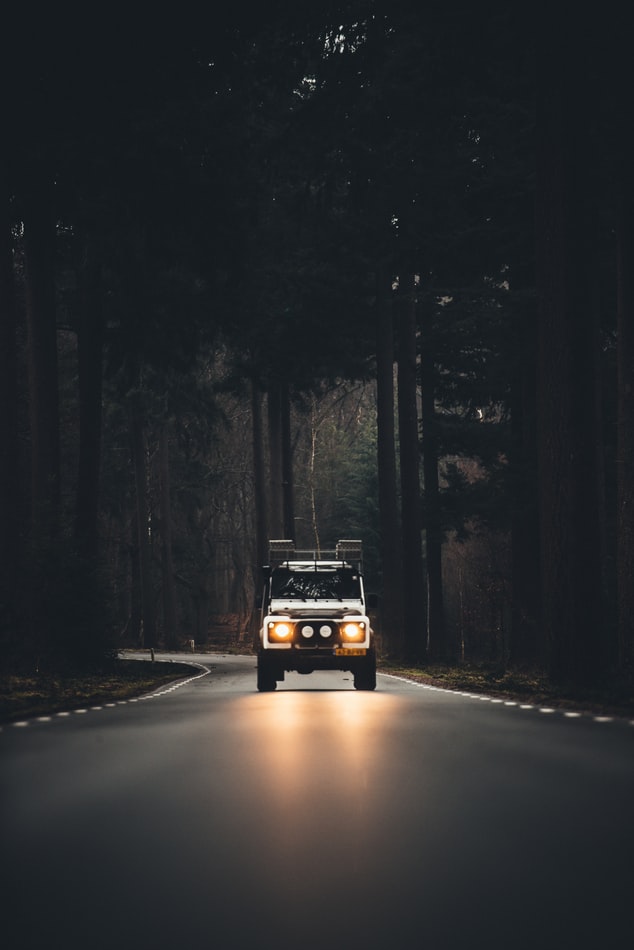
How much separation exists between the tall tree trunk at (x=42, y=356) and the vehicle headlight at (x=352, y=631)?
10.0 m

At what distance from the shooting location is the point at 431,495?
4591 cm

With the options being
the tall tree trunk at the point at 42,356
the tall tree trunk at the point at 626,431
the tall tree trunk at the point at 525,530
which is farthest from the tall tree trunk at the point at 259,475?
the tall tree trunk at the point at 626,431

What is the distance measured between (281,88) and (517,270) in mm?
8840

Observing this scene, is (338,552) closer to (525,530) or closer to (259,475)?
(525,530)

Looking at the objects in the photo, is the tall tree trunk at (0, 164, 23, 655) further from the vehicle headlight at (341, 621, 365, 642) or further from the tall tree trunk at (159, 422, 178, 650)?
the tall tree trunk at (159, 422, 178, 650)

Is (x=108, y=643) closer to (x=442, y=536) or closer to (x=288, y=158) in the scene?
(x=288, y=158)

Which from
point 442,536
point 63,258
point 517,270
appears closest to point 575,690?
point 517,270

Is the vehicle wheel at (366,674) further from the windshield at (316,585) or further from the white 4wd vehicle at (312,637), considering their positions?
the windshield at (316,585)

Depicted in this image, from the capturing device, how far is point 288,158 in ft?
93.7

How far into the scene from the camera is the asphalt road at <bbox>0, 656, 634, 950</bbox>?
6.09m

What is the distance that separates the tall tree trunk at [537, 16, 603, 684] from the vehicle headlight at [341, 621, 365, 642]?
11.0ft

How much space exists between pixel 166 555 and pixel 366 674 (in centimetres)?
4389

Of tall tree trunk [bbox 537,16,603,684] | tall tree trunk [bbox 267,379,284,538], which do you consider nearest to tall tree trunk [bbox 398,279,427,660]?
tall tree trunk [bbox 267,379,284,538]

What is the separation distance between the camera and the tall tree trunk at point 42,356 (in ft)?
103
